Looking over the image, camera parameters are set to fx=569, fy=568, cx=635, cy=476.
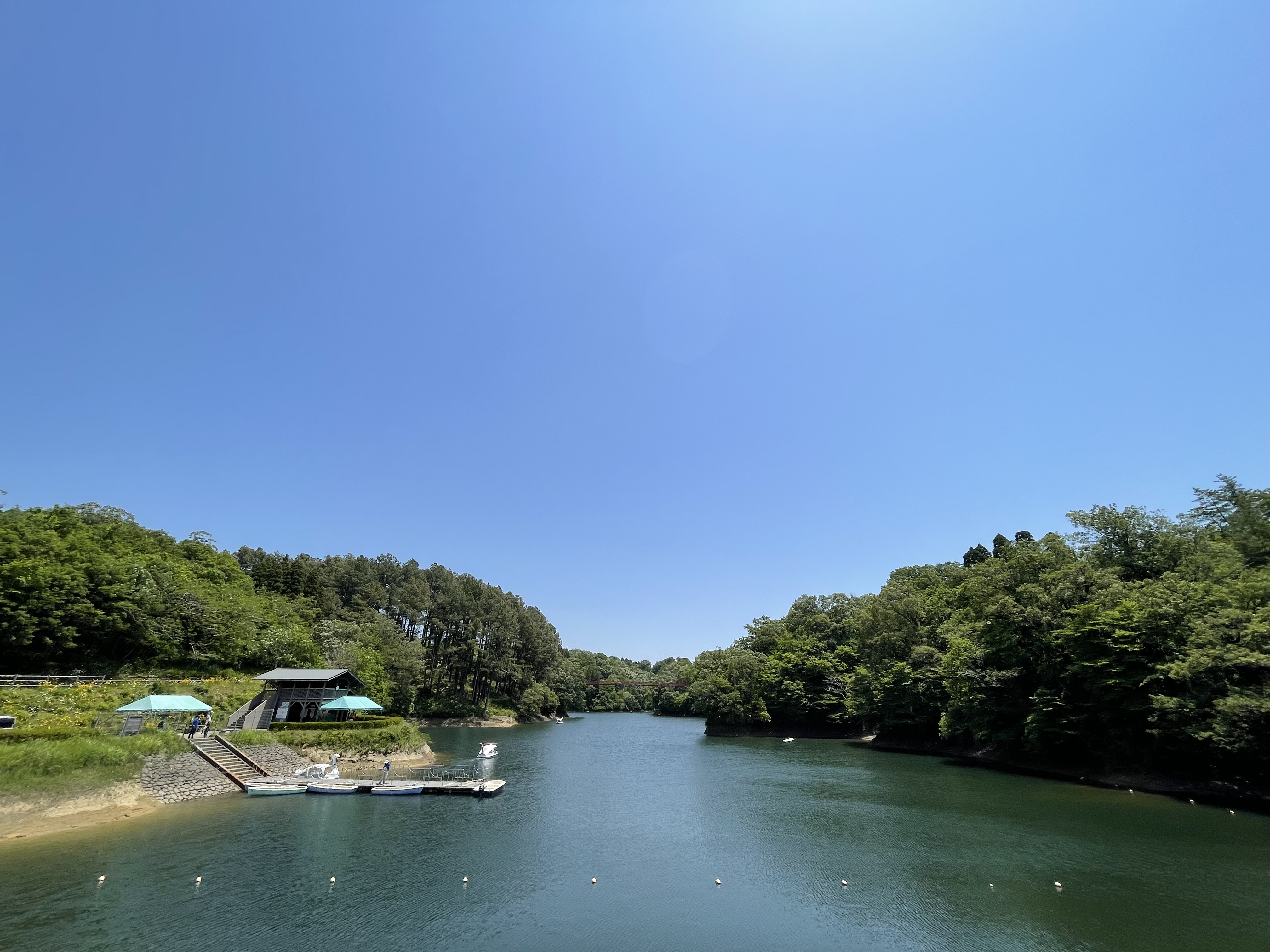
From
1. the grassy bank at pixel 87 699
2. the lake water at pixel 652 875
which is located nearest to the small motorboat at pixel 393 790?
the lake water at pixel 652 875

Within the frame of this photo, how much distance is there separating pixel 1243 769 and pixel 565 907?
35689 mm

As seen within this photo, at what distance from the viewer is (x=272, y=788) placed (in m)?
29.1

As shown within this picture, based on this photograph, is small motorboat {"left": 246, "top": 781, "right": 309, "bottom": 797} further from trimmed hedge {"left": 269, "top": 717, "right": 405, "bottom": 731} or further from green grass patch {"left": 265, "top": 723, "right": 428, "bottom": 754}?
trimmed hedge {"left": 269, "top": 717, "right": 405, "bottom": 731}

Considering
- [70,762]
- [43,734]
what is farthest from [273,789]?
[43,734]

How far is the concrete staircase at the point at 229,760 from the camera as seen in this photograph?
97.6 feet

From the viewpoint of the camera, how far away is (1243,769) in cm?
2900

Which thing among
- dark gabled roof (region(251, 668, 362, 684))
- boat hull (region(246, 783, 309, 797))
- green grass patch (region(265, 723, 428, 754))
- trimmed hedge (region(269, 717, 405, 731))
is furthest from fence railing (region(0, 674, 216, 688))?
boat hull (region(246, 783, 309, 797))

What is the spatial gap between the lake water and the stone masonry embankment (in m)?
1.74

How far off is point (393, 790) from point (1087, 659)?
1642 inches

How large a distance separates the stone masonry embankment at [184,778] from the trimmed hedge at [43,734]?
9.17ft

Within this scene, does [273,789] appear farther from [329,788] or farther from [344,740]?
[344,740]

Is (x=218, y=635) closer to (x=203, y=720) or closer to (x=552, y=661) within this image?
(x=203, y=720)

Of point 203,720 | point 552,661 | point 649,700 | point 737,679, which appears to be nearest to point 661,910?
point 203,720

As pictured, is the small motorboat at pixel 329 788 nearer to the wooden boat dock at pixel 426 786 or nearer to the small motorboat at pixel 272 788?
the wooden boat dock at pixel 426 786
